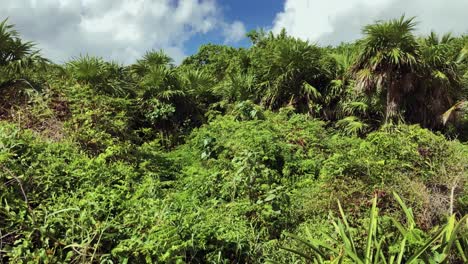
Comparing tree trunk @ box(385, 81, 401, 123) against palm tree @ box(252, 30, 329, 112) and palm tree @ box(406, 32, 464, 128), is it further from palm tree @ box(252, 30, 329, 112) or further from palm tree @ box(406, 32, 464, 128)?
palm tree @ box(252, 30, 329, 112)

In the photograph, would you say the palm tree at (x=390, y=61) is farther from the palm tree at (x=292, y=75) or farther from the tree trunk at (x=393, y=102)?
the palm tree at (x=292, y=75)

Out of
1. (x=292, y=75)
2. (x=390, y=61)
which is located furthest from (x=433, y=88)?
(x=292, y=75)

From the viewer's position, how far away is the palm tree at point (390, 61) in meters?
7.84

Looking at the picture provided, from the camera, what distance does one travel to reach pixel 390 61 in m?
7.90

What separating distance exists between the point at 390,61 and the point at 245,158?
481cm

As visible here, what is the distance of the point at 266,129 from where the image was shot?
7.02m

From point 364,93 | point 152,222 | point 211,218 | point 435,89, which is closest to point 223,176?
point 211,218

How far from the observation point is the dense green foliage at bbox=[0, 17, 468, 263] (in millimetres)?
3043

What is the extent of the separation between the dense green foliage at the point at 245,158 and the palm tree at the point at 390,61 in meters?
0.03

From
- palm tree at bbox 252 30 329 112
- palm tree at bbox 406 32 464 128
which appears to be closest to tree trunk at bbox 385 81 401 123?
palm tree at bbox 406 32 464 128

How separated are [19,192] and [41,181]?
0.88ft

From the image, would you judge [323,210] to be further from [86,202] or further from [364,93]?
[364,93]

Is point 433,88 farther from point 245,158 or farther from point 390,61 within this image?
point 245,158

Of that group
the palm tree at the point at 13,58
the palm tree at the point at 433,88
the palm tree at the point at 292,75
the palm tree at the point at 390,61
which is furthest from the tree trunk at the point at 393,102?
the palm tree at the point at 13,58
